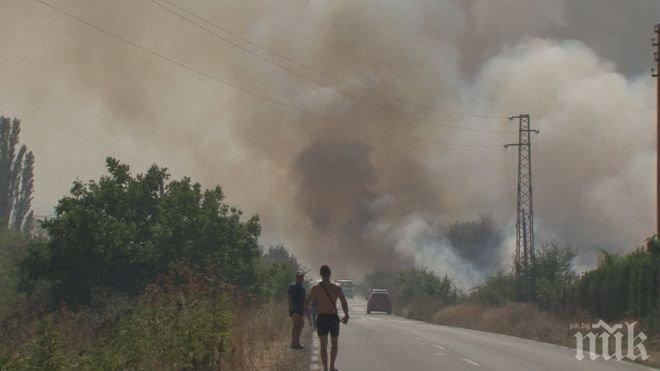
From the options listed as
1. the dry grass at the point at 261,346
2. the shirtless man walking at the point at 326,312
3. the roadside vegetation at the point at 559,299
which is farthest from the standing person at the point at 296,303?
the roadside vegetation at the point at 559,299

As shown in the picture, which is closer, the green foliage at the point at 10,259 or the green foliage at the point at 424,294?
the green foliage at the point at 10,259

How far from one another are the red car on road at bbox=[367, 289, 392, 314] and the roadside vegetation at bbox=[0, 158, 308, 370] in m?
16.3

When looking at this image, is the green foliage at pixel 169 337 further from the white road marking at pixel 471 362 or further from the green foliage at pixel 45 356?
the white road marking at pixel 471 362

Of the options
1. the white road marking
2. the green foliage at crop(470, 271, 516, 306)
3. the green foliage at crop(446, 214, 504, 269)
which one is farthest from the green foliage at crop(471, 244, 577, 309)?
the green foliage at crop(446, 214, 504, 269)

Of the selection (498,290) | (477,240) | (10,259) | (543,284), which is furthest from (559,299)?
(477,240)

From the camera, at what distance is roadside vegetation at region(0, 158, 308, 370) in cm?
1355

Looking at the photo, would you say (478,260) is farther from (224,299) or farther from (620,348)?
(224,299)

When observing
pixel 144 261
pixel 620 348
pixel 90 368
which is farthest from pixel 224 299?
pixel 144 261

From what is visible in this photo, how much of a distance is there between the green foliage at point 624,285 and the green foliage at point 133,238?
16.9 metres

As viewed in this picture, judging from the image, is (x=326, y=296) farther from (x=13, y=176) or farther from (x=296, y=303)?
(x=13, y=176)

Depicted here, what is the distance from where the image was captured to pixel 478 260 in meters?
Answer: 119

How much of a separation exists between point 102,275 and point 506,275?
27330 millimetres

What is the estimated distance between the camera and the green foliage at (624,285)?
31016mm

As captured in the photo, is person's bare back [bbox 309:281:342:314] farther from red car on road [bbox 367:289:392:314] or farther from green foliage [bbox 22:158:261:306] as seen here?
red car on road [bbox 367:289:392:314]
